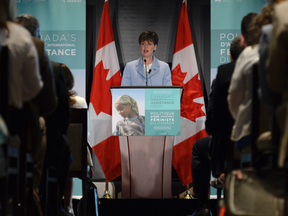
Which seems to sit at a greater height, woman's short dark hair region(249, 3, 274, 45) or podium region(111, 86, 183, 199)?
woman's short dark hair region(249, 3, 274, 45)

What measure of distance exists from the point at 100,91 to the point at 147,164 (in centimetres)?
134

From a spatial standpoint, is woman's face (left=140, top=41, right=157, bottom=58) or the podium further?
woman's face (left=140, top=41, right=157, bottom=58)

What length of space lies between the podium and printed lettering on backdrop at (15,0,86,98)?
133 cm

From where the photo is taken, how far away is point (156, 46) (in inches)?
195

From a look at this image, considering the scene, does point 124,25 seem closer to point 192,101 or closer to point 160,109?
point 192,101

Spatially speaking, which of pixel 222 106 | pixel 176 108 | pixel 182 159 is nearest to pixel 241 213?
pixel 222 106

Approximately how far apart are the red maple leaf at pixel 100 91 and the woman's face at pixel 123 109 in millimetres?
1078

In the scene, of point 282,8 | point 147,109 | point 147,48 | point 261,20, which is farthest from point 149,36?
point 282,8

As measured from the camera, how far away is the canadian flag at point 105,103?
4.73 meters

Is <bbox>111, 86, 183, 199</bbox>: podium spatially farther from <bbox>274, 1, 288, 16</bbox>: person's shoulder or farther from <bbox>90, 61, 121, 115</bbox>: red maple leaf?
<bbox>274, 1, 288, 16</bbox>: person's shoulder

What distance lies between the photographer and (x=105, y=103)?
4840 mm

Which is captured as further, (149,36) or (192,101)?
(149,36)

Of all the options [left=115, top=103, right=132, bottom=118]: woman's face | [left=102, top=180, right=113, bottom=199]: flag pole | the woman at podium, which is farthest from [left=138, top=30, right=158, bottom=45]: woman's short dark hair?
[left=102, top=180, right=113, bottom=199]: flag pole

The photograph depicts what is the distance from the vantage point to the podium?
13.6 feet
